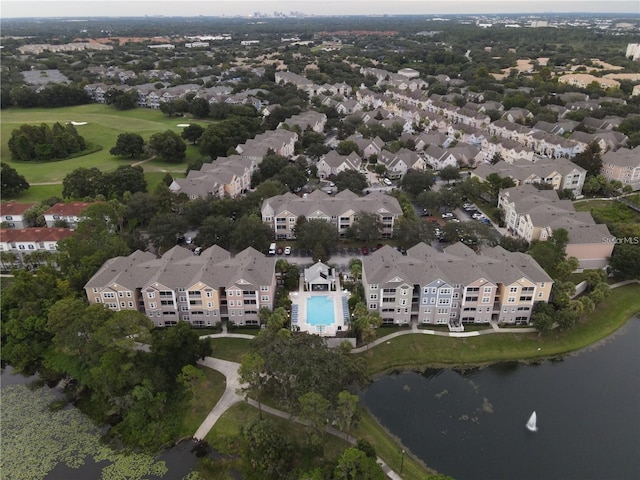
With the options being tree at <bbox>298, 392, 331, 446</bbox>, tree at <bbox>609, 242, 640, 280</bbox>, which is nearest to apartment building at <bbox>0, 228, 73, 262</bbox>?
tree at <bbox>298, 392, 331, 446</bbox>

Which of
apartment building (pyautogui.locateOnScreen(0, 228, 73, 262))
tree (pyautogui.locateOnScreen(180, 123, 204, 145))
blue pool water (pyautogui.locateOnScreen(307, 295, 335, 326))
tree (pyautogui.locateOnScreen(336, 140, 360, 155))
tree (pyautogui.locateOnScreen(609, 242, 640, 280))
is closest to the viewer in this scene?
blue pool water (pyautogui.locateOnScreen(307, 295, 335, 326))

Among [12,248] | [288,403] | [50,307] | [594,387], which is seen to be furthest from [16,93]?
[594,387]

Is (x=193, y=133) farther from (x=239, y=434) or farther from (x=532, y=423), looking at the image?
(x=532, y=423)

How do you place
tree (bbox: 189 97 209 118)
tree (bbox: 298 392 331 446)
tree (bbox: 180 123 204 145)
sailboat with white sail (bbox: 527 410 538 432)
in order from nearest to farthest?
tree (bbox: 298 392 331 446)
sailboat with white sail (bbox: 527 410 538 432)
tree (bbox: 180 123 204 145)
tree (bbox: 189 97 209 118)

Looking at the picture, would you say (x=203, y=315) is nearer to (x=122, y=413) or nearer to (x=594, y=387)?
(x=122, y=413)

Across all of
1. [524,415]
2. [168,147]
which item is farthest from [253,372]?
[168,147]

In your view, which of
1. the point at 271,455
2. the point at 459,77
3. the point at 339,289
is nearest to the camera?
the point at 271,455

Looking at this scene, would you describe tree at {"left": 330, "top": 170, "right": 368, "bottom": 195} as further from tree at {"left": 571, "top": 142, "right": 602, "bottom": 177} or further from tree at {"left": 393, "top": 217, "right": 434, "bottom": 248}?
tree at {"left": 571, "top": 142, "right": 602, "bottom": 177}

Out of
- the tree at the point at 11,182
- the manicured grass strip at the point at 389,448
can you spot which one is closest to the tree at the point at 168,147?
the tree at the point at 11,182
